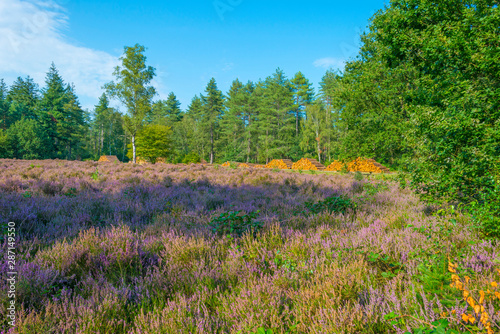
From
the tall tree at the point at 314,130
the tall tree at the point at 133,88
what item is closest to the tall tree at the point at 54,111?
the tall tree at the point at 133,88

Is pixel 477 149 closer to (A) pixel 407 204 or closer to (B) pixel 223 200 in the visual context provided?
(A) pixel 407 204

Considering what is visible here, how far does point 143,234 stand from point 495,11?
693 cm

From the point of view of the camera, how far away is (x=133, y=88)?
3259 cm

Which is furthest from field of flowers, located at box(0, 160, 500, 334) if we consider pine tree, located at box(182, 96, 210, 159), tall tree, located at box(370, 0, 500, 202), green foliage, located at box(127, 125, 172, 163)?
pine tree, located at box(182, 96, 210, 159)

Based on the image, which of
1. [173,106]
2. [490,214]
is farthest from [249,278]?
[173,106]

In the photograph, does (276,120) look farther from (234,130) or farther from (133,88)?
(133,88)

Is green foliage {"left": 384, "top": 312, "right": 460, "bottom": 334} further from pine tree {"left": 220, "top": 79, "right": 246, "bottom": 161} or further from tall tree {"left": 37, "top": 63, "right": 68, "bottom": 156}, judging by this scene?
tall tree {"left": 37, "top": 63, "right": 68, "bottom": 156}

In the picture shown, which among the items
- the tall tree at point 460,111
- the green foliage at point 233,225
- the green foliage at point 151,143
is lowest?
the green foliage at point 233,225

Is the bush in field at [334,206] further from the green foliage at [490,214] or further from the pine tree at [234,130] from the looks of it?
the pine tree at [234,130]

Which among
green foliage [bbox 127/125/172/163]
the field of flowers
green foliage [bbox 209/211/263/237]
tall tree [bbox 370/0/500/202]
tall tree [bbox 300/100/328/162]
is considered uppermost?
tall tree [bbox 300/100/328/162]

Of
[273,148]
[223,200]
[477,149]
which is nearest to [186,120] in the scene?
[273,148]

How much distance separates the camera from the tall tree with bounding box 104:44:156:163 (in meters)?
31.8

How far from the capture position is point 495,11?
3996 millimetres

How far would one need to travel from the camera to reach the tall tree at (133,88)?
31.8m
